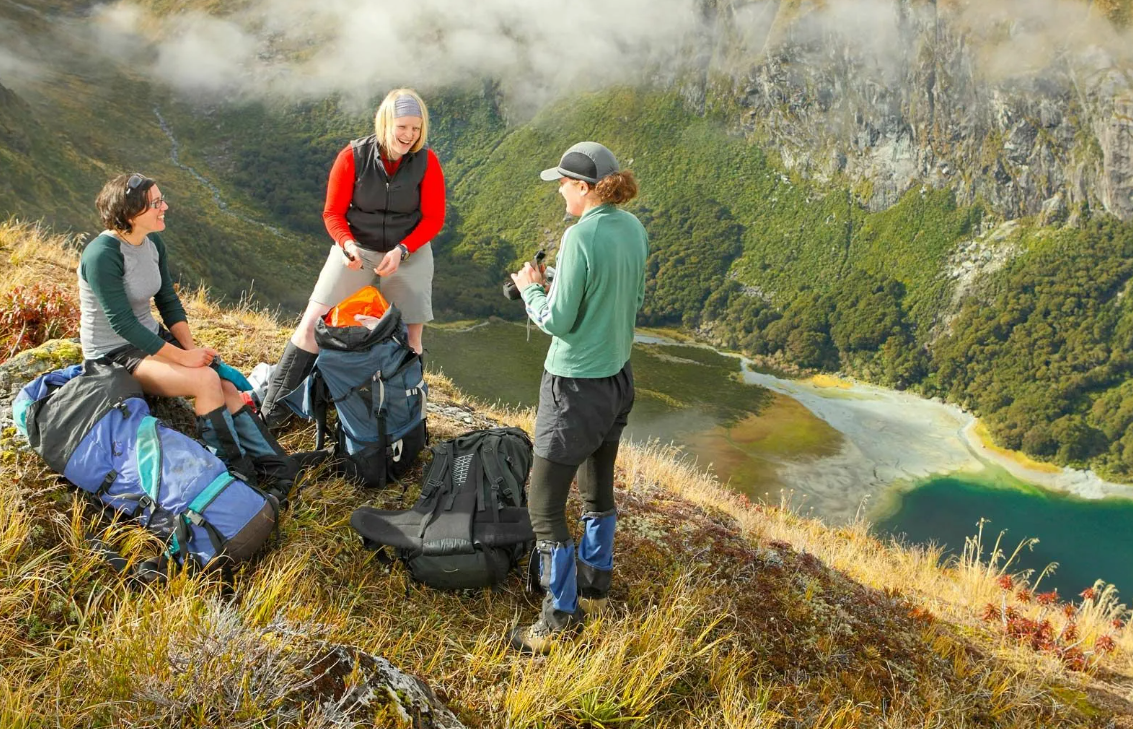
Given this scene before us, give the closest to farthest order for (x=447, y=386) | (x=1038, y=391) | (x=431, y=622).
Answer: (x=431, y=622) < (x=447, y=386) < (x=1038, y=391)

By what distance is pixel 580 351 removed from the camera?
8.91 feet

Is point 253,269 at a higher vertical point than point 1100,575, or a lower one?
higher

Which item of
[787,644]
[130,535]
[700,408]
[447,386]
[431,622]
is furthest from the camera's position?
[700,408]

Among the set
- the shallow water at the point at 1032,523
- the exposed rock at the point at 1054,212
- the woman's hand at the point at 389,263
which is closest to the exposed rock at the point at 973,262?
the exposed rock at the point at 1054,212

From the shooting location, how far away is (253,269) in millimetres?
80438

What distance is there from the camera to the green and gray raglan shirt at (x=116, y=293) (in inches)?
128

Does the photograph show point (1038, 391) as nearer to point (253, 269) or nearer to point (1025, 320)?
point (1025, 320)

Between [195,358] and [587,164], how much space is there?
231 centimetres

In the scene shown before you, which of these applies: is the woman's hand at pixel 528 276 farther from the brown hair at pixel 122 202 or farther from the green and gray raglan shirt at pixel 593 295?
the brown hair at pixel 122 202

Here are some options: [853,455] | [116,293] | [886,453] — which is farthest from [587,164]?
[886,453]

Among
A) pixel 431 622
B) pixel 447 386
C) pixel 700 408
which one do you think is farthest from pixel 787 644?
pixel 700 408

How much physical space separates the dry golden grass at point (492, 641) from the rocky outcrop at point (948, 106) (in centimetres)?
15179

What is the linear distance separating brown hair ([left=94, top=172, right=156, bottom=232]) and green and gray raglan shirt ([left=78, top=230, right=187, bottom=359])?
86 millimetres

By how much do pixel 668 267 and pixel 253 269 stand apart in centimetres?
8736
